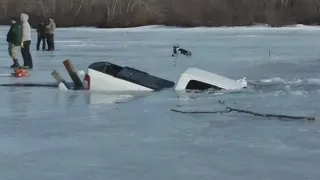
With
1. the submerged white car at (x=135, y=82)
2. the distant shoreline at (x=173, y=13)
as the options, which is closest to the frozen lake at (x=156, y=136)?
the submerged white car at (x=135, y=82)

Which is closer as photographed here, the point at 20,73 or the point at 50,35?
the point at 20,73

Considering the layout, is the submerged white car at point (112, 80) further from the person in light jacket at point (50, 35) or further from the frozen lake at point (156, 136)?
the person in light jacket at point (50, 35)

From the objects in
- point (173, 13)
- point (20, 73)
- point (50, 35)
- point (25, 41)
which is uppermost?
point (173, 13)

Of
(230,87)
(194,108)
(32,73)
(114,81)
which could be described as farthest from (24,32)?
(194,108)

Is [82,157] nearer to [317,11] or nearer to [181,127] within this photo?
[181,127]

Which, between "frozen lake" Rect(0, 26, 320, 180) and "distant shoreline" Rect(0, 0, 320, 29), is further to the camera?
"distant shoreline" Rect(0, 0, 320, 29)

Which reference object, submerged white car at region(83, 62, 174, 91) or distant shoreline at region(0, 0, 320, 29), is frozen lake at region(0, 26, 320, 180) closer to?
submerged white car at region(83, 62, 174, 91)

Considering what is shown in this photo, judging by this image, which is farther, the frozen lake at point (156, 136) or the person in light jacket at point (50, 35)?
the person in light jacket at point (50, 35)

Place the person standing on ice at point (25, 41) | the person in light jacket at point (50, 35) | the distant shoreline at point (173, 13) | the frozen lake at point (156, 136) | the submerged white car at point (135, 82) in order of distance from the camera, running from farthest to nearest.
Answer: the distant shoreline at point (173, 13) < the person in light jacket at point (50, 35) < the person standing on ice at point (25, 41) < the submerged white car at point (135, 82) < the frozen lake at point (156, 136)

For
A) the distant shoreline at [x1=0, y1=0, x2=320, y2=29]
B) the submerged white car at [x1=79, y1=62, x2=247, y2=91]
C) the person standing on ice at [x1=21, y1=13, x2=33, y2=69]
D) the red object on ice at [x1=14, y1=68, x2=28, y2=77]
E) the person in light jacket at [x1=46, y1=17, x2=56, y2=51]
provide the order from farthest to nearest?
the distant shoreline at [x1=0, y1=0, x2=320, y2=29], the person in light jacket at [x1=46, y1=17, x2=56, y2=51], the person standing on ice at [x1=21, y1=13, x2=33, y2=69], the red object on ice at [x1=14, y1=68, x2=28, y2=77], the submerged white car at [x1=79, y1=62, x2=247, y2=91]

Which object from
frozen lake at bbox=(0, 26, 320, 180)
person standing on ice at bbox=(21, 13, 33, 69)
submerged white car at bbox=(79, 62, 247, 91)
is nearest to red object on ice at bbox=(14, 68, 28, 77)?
person standing on ice at bbox=(21, 13, 33, 69)

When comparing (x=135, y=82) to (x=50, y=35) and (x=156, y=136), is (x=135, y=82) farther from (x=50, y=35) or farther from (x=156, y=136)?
(x=50, y=35)

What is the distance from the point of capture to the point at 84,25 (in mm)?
59844

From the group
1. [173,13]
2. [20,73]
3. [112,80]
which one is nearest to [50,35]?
[20,73]
